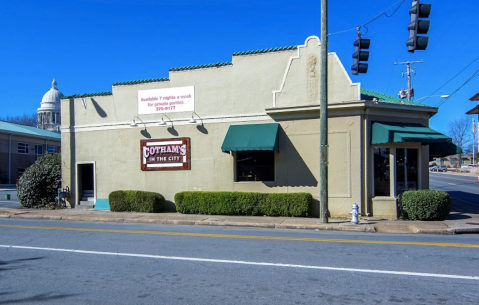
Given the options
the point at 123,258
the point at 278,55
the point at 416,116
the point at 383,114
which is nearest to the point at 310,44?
the point at 278,55

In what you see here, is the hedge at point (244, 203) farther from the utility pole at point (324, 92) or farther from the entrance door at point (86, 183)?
the entrance door at point (86, 183)

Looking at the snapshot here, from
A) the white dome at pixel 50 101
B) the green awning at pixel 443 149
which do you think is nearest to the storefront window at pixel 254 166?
the green awning at pixel 443 149

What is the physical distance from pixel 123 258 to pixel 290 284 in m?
3.64

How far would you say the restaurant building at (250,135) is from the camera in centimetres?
1420

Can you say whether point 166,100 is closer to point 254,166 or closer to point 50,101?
point 254,166

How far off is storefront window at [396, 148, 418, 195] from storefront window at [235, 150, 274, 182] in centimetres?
462

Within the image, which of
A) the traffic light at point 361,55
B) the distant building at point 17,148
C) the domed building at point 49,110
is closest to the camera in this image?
the traffic light at point 361,55

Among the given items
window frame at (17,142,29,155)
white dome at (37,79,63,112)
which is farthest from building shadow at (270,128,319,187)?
white dome at (37,79,63,112)

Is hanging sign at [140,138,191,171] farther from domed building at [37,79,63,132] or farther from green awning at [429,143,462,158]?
domed building at [37,79,63,132]

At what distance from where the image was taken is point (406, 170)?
14.6 metres

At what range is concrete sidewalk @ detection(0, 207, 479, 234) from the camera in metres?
11.7

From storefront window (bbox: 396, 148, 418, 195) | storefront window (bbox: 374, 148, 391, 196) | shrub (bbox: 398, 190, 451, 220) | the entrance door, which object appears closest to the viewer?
shrub (bbox: 398, 190, 451, 220)

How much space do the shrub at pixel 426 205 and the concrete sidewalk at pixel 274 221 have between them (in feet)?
1.17

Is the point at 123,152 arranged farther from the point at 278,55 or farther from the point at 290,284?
the point at 290,284
